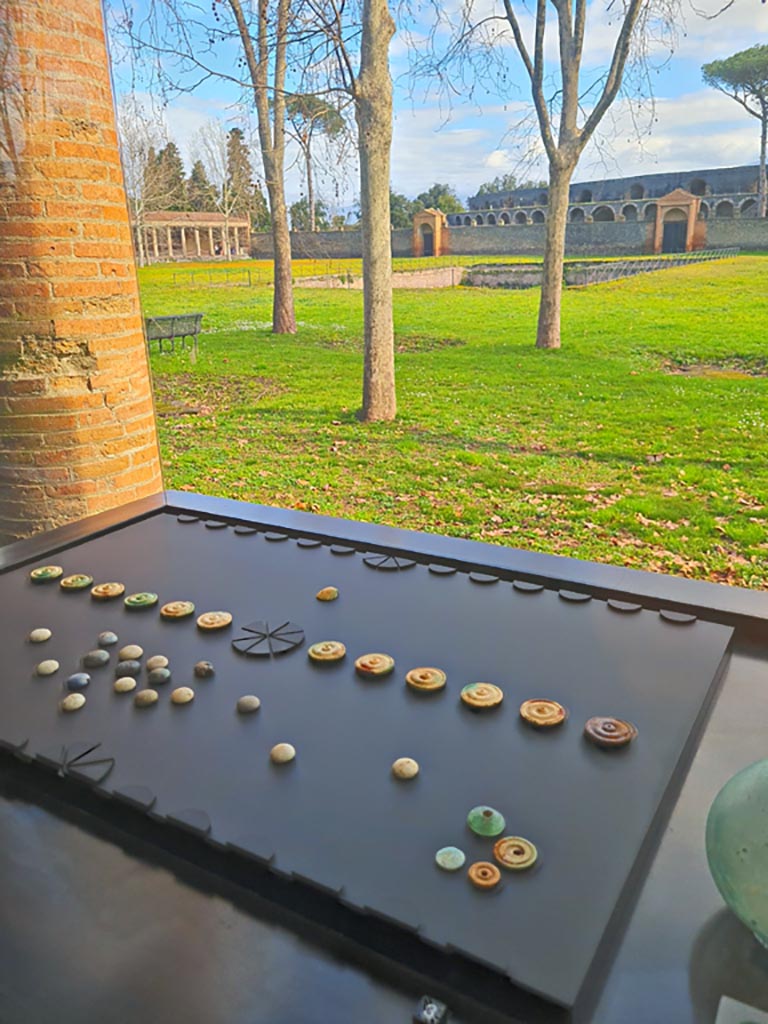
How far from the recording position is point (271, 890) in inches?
24.2

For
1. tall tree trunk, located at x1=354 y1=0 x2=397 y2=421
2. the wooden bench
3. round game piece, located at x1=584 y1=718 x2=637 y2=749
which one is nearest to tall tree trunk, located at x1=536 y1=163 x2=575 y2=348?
tall tree trunk, located at x1=354 y1=0 x2=397 y2=421

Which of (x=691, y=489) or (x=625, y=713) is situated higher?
(x=625, y=713)

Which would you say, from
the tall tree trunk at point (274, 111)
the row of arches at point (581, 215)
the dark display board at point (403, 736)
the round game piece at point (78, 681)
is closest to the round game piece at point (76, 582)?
the dark display board at point (403, 736)

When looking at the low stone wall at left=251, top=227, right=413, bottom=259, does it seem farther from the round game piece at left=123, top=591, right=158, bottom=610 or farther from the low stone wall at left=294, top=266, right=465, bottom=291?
the round game piece at left=123, top=591, right=158, bottom=610

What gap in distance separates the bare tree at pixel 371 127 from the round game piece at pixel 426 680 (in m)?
3.26

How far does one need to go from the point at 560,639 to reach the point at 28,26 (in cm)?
A: 188

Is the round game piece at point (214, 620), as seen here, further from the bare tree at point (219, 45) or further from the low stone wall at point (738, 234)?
the low stone wall at point (738, 234)

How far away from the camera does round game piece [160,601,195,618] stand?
1.04 m

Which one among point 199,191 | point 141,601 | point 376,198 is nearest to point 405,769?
point 141,601

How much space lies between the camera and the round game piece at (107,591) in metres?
1.12

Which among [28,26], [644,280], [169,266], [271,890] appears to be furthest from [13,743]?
[644,280]

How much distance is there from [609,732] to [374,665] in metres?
0.28

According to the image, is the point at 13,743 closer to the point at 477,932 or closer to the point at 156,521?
the point at 477,932

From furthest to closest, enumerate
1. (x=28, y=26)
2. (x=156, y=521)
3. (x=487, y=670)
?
(x=28, y=26) → (x=156, y=521) → (x=487, y=670)
